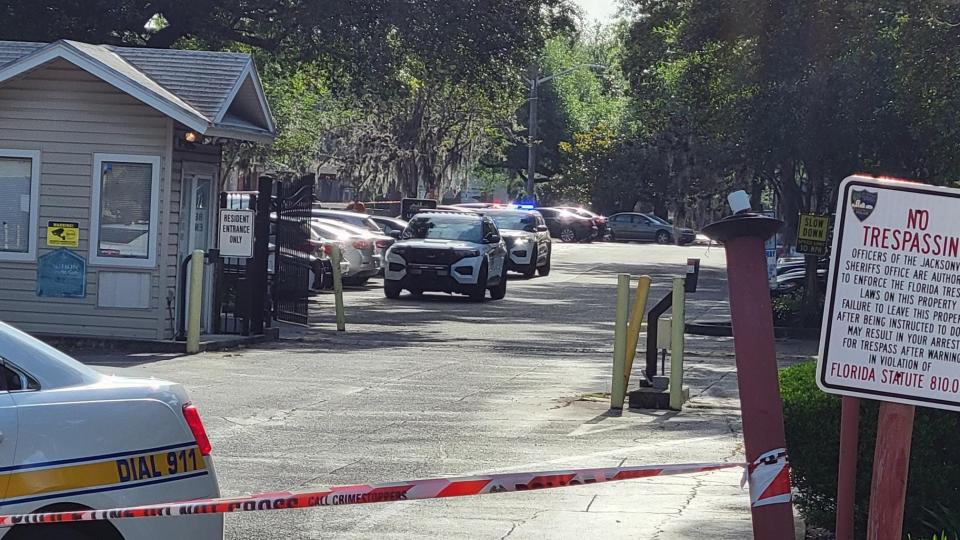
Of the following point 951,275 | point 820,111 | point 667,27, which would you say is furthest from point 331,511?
point 667,27

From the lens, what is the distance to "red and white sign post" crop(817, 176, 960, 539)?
4738 millimetres

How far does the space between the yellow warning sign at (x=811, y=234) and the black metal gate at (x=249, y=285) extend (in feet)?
25.7

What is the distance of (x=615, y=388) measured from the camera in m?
14.1

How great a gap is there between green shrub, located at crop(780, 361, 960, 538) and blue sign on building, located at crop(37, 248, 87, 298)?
12636 millimetres

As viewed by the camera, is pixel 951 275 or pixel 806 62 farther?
pixel 806 62

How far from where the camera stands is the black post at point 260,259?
20141 millimetres

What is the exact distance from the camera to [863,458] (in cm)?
A: 757

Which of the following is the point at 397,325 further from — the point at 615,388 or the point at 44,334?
the point at 615,388

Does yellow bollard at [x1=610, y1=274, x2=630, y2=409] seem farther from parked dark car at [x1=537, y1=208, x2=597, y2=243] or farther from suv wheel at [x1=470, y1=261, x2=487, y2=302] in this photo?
parked dark car at [x1=537, y1=208, x2=597, y2=243]

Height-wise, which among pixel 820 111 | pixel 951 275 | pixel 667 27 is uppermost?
pixel 667 27

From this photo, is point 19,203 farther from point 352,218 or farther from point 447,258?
point 352,218

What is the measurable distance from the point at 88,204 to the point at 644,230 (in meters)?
52.0

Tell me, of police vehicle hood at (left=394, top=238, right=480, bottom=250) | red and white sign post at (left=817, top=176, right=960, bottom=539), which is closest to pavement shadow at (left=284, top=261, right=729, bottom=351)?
police vehicle hood at (left=394, top=238, right=480, bottom=250)

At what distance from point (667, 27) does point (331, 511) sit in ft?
74.9
